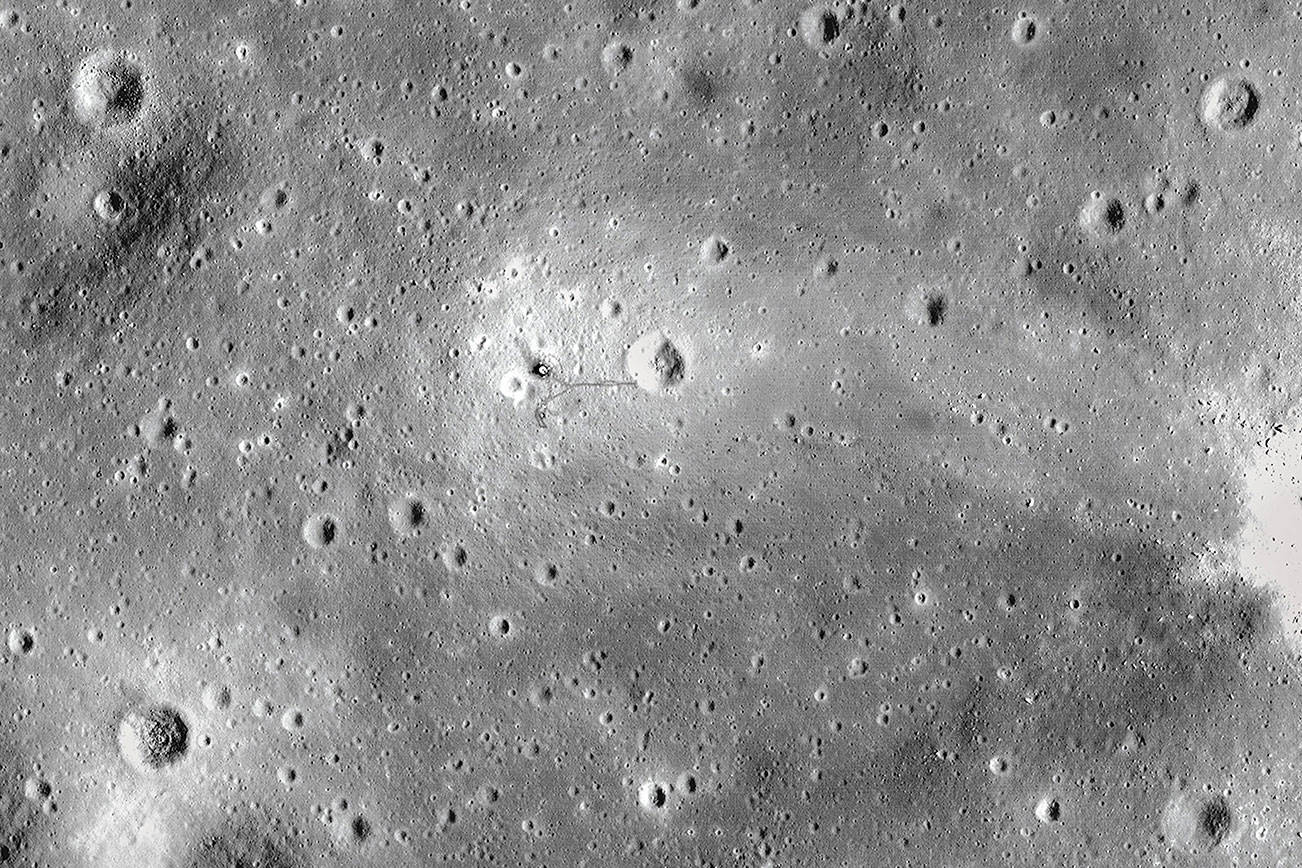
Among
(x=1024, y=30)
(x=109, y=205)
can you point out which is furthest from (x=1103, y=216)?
(x=109, y=205)

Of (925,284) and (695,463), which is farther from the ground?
(925,284)

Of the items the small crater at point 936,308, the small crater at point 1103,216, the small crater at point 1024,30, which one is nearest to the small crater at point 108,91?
the small crater at point 936,308

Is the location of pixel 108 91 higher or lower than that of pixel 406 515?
higher

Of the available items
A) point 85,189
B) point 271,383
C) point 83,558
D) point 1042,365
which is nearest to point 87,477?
point 83,558

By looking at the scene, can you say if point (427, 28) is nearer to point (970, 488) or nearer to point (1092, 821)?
point (970, 488)

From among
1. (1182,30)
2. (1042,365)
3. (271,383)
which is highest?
(1182,30)

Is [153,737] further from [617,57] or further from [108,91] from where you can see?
[617,57]

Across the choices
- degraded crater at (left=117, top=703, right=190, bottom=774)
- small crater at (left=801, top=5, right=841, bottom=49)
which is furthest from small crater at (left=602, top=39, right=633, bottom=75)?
degraded crater at (left=117, top=703, right=190, bottom=774)
